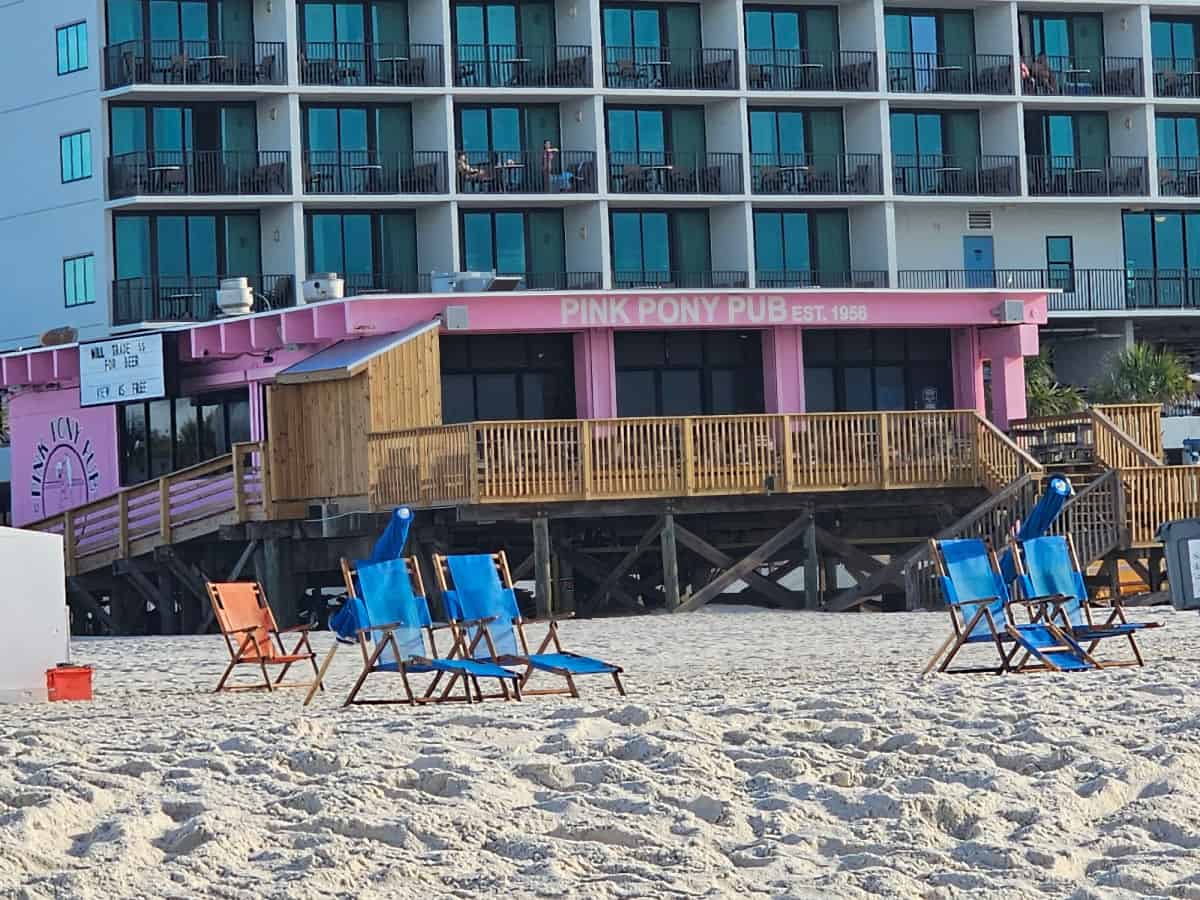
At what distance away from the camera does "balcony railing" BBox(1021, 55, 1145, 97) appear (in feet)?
176

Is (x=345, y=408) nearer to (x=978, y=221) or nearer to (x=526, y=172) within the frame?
(x=526, y=172)

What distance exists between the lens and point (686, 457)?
26734 mm

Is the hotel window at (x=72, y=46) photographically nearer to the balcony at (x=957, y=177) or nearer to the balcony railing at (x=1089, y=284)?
the balcony at (x=957, y=177)

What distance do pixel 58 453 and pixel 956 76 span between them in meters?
25.2

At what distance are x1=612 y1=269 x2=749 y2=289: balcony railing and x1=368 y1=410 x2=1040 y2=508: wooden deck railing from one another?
23.7 m

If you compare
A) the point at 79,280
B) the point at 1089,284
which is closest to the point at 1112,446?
the point at 1089,284

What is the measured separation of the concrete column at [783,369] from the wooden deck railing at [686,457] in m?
5.06

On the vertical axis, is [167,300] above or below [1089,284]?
above

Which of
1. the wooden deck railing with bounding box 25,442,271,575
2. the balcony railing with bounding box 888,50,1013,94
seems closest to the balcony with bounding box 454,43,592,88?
the balcony railing with bounding box 888,50,1013,94

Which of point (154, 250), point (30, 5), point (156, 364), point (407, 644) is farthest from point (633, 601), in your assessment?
point (30, 5)

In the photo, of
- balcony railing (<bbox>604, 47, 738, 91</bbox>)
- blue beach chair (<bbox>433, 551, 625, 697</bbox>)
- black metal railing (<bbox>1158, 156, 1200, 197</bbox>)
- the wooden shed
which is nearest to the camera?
blue beach chair (<bbox>433, 551, 625, 697</bbox>)

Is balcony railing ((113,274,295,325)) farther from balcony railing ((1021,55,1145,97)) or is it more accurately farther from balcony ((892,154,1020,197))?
balcony railing ((1021,55,1145,97))

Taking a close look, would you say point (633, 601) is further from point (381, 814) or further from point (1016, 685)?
point (381, 814)

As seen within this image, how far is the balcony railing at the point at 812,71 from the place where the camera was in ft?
171
